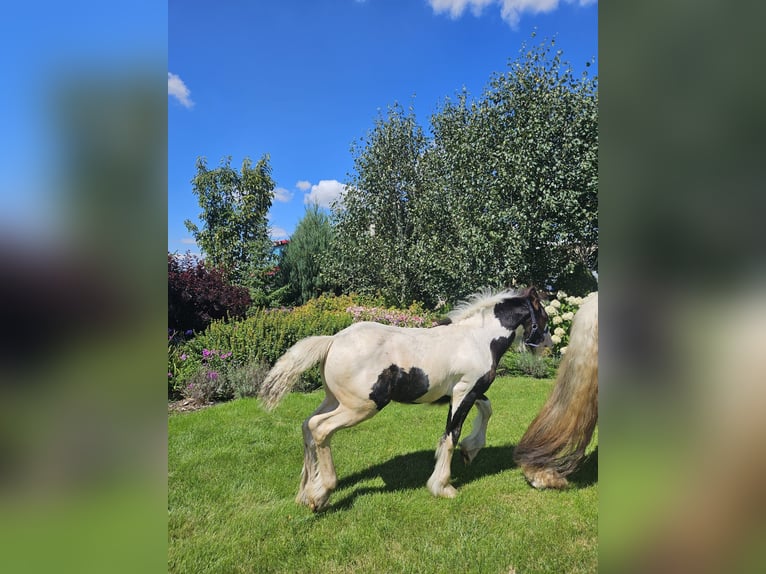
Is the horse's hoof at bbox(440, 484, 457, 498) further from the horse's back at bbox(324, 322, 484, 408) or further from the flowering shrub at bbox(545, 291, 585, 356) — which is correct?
the flowering shrub at bbox(545, 291, 585, 356)

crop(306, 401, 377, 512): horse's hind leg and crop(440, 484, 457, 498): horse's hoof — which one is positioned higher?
crop(306, 401, 377, 512): horse's hind leg

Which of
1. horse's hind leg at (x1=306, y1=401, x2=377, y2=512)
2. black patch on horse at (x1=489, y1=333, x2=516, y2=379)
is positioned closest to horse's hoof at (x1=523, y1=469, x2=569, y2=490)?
black patch on horse at (x1=489, y1=333, x2=516, y2=379)

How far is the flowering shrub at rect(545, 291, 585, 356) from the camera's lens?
7673 millimetres

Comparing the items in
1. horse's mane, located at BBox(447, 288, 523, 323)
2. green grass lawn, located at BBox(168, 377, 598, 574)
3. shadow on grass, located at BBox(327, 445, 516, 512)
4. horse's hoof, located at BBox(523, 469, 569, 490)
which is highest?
horse's mane, located at BBox(447, 288, 523, 323)

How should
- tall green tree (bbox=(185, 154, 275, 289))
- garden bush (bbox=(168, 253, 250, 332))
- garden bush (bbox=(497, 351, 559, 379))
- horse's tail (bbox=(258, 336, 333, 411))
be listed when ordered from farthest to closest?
tall green tree (bbox=(185, 154, 275, 289))
garden bush (bbox=(168, 253, 250, 332))
garden bush (bbox=(497, 351, 559, 379))
horse's tail (bbox=(258, 336, 333, 411))

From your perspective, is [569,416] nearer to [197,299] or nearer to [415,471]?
[415,471]

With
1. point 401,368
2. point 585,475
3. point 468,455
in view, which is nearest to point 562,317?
point 585,475

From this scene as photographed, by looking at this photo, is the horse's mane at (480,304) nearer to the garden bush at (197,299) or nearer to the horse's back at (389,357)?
the horse's back at (389,357)

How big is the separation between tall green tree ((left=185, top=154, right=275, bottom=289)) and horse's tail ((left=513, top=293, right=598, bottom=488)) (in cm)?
1440

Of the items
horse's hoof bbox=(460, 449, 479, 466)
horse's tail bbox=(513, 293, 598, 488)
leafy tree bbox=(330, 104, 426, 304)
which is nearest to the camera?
Result: horse's tail bbox=(513, 293, 598, 488)

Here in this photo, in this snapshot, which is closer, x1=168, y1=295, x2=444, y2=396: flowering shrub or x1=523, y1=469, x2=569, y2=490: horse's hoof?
x1=523, y1=469, x2=569, y2=490: horse's hoof

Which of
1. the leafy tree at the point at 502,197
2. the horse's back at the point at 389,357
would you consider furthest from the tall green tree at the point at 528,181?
the horse's back at the point at 389,357
